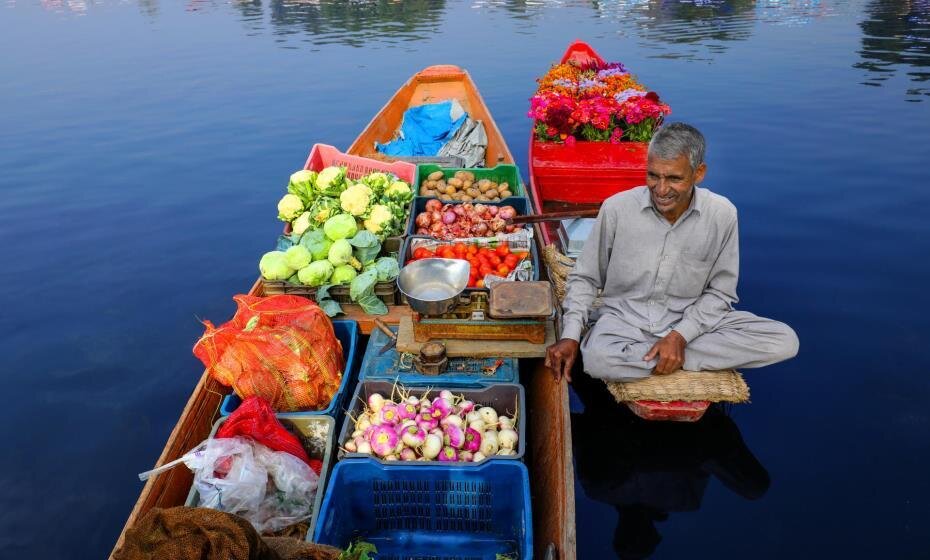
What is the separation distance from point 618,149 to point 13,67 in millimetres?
A: 22229

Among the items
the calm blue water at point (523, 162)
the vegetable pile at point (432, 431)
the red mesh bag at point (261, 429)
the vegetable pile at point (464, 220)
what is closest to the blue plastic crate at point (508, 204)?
the vegetable pile at point (464, 220)

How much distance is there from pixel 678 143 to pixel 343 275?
2.89 meters

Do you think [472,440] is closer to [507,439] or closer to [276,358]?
[507,439]

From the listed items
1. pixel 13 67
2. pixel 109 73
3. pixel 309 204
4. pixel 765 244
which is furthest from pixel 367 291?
pixel 13 67

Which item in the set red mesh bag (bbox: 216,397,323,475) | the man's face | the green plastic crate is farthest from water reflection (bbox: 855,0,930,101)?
red mesh bag (bbox: 216,397,323,475)

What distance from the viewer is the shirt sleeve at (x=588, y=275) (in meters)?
3.53

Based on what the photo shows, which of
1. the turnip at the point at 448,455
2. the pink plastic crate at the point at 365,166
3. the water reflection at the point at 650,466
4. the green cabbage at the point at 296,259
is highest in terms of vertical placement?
the pink plastic crate at the point at 365,166

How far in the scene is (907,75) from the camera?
14328 mm

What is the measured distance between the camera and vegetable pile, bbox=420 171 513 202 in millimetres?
6008

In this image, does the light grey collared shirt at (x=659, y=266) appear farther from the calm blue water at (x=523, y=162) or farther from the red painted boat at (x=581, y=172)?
the red painted boat at (x=581, y=172)

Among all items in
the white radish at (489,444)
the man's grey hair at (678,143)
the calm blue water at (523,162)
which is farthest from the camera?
the calm blue water at (523,162)

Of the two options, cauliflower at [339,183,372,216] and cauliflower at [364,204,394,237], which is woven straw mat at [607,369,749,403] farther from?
cauliflower at [339,183,372,216]

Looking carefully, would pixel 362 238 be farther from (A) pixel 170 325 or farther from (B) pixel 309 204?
(A) pixel 170 325

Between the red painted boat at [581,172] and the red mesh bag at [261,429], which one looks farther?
the red painted boat at [581,172]
